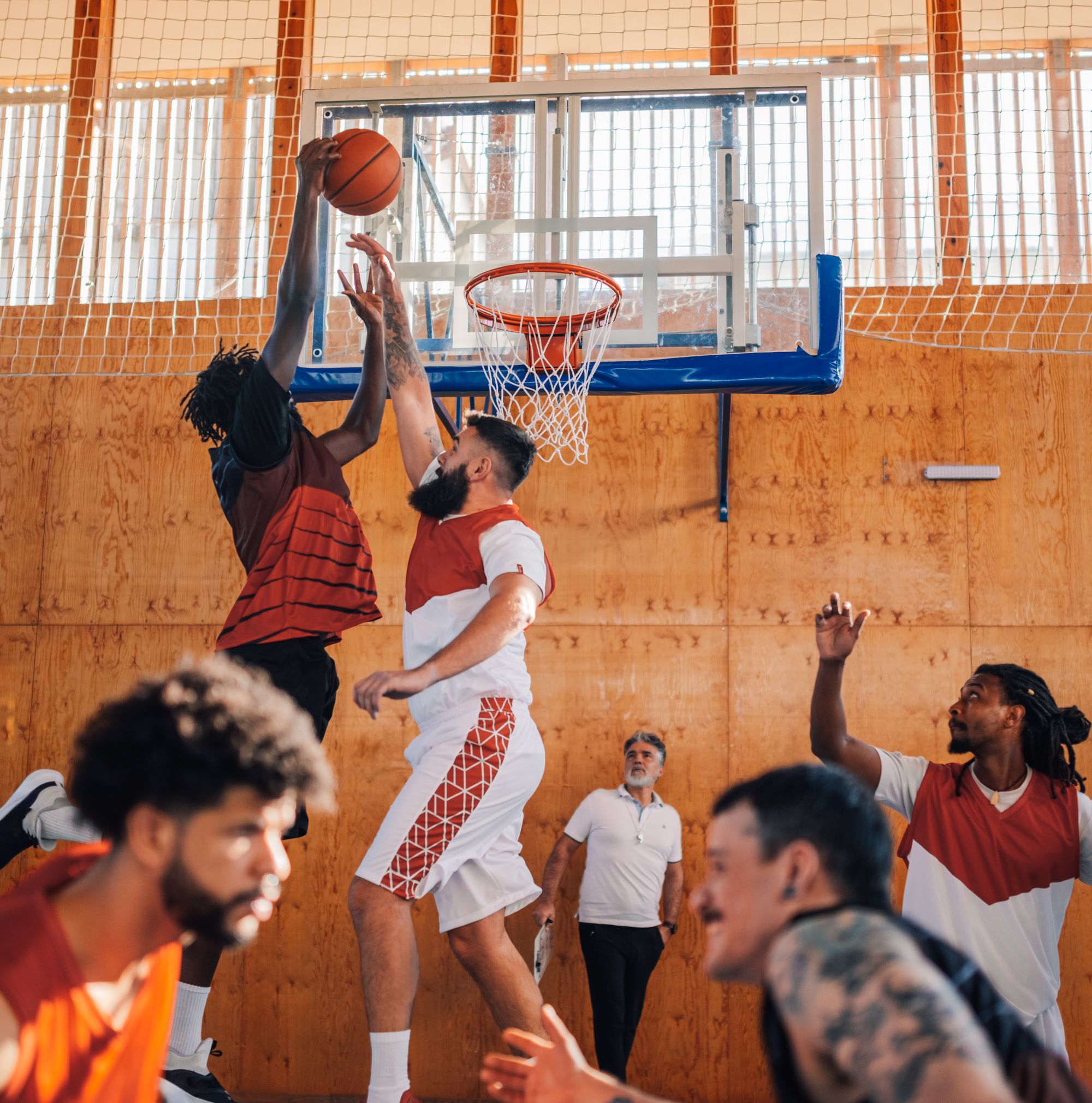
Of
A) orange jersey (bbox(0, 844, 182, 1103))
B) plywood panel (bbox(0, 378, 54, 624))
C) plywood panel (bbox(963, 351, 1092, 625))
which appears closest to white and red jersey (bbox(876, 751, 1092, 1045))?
orange jersey (bbox(0, 844, 182, 1103))

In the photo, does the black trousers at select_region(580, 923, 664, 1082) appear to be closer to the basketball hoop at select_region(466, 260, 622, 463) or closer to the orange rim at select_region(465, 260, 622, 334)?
the basketball hoop at select_region(466, 260, 622, 463)

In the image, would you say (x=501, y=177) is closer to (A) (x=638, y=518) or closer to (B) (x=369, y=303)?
(B) (x=369, y=303)

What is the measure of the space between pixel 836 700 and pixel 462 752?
130cm

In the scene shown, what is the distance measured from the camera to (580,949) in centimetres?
662

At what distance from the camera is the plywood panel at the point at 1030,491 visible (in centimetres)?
680

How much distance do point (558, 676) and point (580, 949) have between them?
1.62 metres

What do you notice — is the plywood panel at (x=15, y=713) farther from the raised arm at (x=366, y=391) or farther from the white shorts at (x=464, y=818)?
the white shorts at (x=464, y=818)

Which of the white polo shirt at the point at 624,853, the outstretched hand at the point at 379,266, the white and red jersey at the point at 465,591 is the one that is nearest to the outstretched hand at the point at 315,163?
the outstretched hand at the point at 379,266

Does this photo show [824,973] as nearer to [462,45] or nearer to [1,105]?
[462,45]

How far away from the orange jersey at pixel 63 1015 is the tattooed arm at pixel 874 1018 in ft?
3.20

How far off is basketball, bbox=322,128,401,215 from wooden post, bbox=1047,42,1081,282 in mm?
4406

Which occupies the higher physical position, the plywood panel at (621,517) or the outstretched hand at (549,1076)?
the plywood panel at (621,517)

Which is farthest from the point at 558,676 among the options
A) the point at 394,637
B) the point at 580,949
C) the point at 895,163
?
the point at 895,163

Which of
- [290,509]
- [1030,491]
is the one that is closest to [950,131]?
[1030,491]
